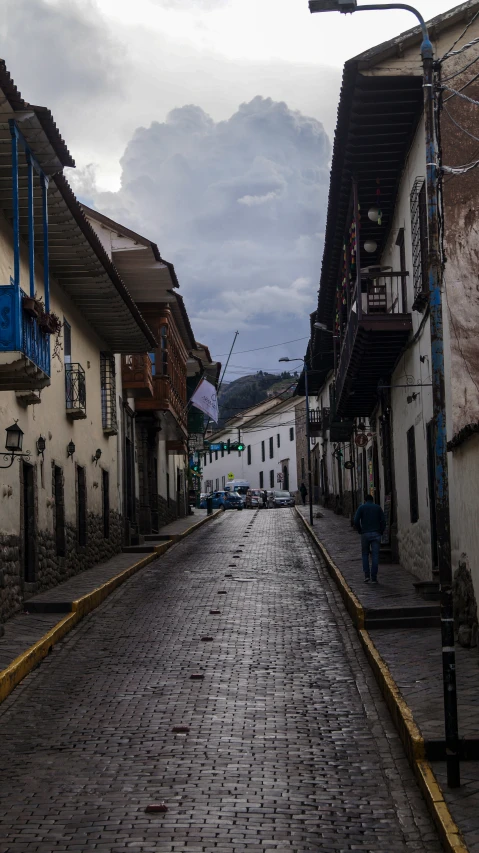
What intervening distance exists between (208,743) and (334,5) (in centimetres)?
580

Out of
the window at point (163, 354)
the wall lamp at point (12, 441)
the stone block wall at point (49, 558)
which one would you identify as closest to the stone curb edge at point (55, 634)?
the stone block wall at point (49, 558)

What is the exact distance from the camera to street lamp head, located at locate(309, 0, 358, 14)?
8.09 meters

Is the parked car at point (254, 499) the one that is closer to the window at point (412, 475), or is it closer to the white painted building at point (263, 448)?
the white painted building at point (263, 448)

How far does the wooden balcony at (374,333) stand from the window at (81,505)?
219 inches

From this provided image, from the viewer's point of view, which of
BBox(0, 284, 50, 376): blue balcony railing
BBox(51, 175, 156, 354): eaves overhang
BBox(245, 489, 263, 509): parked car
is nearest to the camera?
BBox(0, 284, 50, 376): blue balcony railing

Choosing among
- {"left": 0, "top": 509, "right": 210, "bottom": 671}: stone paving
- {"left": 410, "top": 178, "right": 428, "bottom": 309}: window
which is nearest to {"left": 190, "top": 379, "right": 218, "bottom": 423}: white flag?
{"left": 0, "top": 509, "right": 210, "bottom": 671}: stone paving

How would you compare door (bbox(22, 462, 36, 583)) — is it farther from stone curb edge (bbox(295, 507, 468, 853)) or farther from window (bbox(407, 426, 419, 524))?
window (bbox(407, 426, 419, 524))

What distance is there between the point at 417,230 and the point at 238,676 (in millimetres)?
7736

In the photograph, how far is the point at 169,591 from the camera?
56.7ft

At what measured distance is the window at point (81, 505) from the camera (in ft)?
68.8

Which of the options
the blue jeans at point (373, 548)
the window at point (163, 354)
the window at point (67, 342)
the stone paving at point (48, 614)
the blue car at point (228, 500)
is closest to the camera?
the stone paving at point (48, 614)

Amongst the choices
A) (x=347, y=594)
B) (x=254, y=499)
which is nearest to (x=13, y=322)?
(x=347, y=594)

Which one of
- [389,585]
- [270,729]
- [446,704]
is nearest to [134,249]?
[389,585]

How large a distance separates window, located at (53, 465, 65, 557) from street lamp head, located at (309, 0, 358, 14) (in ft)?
38.5
